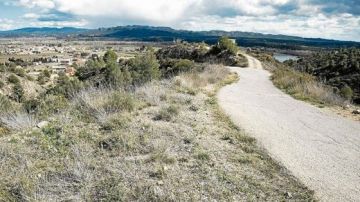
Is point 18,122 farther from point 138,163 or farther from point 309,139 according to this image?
point 309,139

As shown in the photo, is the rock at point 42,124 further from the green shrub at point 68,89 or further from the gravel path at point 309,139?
the gravel path at point 309,139

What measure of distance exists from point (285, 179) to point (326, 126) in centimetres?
423

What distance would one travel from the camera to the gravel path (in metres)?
5.68

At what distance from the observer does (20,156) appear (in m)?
6.23

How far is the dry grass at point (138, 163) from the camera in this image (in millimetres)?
5141

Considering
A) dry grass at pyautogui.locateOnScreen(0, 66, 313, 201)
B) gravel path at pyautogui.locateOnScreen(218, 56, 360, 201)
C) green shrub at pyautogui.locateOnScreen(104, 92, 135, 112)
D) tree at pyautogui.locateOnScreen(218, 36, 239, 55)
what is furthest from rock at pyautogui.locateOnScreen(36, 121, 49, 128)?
tree at pyautogui.locateOnScreen(218, 36, 239, 55)

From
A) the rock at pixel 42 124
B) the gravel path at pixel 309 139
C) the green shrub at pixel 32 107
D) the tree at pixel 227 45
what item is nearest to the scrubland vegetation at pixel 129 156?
the rock at pixel 42 124

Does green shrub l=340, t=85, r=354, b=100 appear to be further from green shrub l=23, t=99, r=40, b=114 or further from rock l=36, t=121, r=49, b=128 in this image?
rock l=36, t=121, r=49, b=128

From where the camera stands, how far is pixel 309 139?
26.4ft

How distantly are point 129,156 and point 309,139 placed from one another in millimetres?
3991

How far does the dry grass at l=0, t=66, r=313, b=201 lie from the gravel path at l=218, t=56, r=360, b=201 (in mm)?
385

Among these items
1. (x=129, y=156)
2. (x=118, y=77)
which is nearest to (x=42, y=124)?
(x=129, y=156)

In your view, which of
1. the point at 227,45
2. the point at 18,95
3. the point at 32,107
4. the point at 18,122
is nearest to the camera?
the point at 18,122

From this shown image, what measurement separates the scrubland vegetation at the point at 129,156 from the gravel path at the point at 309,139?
366 millimetres
